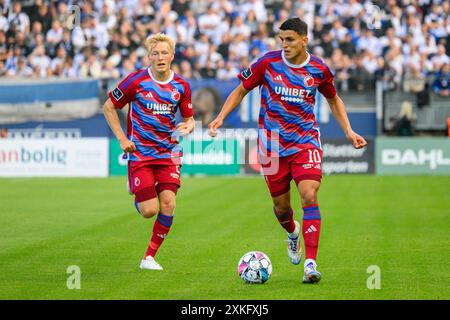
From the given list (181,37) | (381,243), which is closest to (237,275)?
(381,243)

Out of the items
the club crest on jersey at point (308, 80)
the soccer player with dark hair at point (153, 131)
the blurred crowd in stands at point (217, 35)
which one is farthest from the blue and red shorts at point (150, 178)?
the blurred crowd in stands at point (217, 35)

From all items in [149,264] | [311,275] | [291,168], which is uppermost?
[291,168]

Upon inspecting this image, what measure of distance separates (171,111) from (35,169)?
59.6ft

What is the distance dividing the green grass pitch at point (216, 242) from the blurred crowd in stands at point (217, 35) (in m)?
5.93

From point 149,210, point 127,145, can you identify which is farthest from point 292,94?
point 149,210

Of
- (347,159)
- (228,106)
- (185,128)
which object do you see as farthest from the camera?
(347,159)

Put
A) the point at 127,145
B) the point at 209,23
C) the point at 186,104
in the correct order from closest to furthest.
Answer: the point at 127,145
the point at 186,104
the point at 209,23

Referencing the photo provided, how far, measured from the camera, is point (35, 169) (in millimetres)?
29391

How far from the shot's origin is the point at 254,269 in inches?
413

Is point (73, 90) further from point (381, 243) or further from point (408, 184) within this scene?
point (381, 243)

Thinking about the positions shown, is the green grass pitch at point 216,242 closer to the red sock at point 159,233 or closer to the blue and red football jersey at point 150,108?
the red sock at point 159,233

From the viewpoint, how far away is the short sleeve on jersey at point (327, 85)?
11094 mm

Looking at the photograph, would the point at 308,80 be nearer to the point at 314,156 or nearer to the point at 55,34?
the point at 314,156

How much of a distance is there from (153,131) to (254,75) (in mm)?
1447
